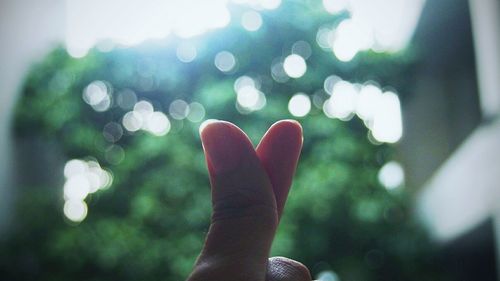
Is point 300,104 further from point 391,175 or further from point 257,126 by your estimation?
point 391,175

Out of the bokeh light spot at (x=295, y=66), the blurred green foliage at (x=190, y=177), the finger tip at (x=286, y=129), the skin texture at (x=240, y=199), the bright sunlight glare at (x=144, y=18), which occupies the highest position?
the bright sunlight glare at (x=144, y=18)

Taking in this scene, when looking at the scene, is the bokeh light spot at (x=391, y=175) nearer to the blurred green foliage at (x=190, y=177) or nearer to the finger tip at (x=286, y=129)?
the blurred green foliage at (x=190, y=177)

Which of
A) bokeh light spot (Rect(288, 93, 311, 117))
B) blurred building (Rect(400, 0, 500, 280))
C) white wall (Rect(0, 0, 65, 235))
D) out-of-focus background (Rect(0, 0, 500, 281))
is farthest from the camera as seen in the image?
white wall (Rect(0, 0, 65, 235))

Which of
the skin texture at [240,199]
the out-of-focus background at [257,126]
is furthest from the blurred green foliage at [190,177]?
the skin texture at [240,199]

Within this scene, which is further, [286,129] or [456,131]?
[456,131]

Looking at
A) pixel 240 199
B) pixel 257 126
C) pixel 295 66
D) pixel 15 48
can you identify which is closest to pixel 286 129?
pixel 240 199

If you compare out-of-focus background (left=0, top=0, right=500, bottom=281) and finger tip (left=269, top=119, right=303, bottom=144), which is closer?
finger tip (left=269, top=119, right=303, bottom=144)

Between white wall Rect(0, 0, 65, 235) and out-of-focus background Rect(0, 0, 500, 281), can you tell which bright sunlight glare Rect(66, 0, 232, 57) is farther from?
white wall Rect(0, 0, 65, 235)

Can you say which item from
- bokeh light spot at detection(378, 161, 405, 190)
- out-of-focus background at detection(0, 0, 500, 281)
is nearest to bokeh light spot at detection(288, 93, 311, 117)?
out-of-focus background at detection(0, 0, 500, 281)
